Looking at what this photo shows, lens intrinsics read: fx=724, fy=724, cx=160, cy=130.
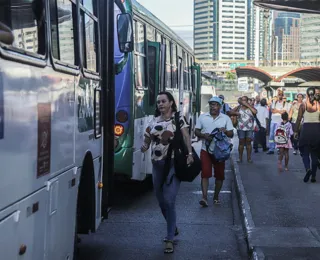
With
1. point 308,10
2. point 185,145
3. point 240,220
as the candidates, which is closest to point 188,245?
point 185,145

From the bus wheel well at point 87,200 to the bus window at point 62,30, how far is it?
1247 mm

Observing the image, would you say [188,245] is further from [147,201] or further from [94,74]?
[147,201]

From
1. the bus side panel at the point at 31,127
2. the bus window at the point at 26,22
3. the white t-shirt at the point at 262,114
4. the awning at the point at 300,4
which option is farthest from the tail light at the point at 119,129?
the white t-shirt at the point at 262,114

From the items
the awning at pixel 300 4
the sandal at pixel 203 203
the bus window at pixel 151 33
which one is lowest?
the sandal at pixel 203 203

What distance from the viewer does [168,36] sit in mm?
15516

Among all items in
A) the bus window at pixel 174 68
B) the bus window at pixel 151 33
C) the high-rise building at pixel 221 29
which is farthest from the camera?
the high-rise building at pixel 221 29

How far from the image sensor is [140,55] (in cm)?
1172

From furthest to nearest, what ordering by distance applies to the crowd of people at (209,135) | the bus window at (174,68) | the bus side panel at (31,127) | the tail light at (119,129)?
the bus window at (174,68)
the tail light at (119,129)
the crowd of people at (209,135)
the bus side panel at (31,127)

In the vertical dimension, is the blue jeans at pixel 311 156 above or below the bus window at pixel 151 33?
below

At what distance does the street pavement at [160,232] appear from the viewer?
26.2ft

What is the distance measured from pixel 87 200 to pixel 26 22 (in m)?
2.86

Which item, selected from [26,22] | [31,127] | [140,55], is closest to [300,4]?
[140,55]

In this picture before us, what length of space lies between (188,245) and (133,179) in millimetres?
2834

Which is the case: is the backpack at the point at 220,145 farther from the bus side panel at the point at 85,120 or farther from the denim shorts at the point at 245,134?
the denim shorts at the point at 245,134
